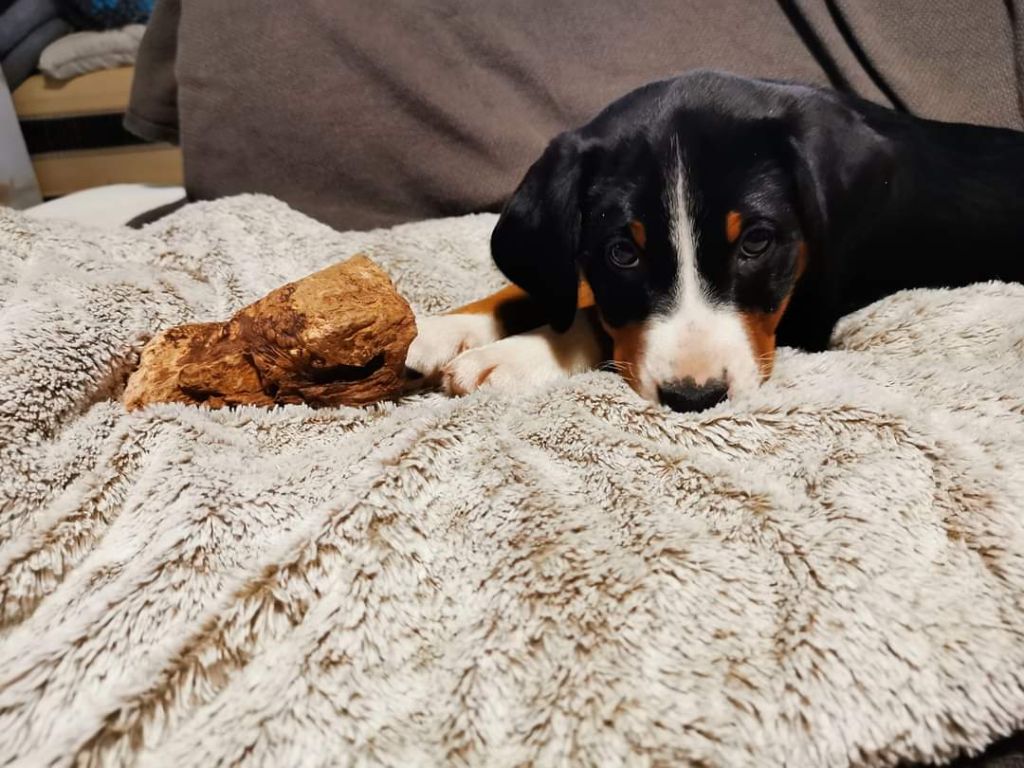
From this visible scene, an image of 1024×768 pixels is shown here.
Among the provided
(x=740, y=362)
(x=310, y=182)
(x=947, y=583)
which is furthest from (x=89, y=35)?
(x=947, y=583)

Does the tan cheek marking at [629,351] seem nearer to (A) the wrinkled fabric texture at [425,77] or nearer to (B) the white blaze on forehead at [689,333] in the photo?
(B) the white blaze on forehead at [689,333]

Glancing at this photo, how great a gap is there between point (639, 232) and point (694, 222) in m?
0.09

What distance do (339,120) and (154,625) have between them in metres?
1.79

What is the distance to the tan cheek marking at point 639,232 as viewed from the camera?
1350mm

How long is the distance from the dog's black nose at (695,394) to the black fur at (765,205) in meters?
0.17

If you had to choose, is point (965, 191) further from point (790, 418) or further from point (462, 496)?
point (462, 496)

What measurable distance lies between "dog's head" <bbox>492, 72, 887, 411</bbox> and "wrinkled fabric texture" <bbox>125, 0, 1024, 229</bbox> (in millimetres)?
732

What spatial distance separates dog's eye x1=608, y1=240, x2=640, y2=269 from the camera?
4.52ft

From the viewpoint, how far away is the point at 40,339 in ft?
3.84

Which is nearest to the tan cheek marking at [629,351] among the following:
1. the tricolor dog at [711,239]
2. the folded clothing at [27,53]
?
the tricolor dog at [711,239]

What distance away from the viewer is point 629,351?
1.34 metres

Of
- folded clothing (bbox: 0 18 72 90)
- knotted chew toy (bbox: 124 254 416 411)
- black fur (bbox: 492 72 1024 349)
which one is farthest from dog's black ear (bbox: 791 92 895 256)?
folded clothing (bbox: 0 18 72 90)

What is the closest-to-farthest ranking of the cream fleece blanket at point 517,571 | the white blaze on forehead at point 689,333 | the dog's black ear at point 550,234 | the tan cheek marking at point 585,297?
the cream fleece blanket at point 517,571 < the white blaze on forehead at point 689,333 < the dog's black ear at point 550,234 < the tan cheek marking at point 585,297

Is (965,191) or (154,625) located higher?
(965,191)
